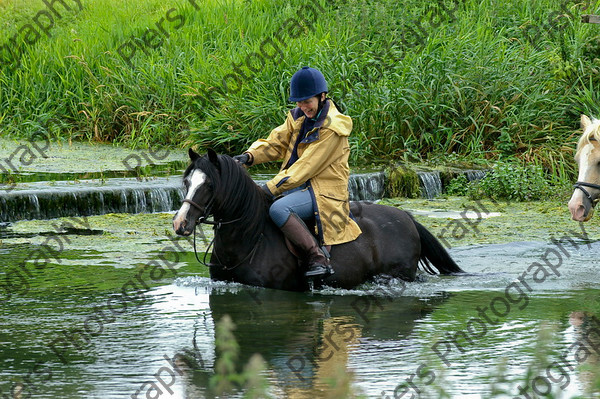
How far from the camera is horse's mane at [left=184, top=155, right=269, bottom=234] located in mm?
5984

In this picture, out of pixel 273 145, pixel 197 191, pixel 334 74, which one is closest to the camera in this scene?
pixel 197 191

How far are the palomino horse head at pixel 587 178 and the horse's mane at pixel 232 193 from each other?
6.56 feet

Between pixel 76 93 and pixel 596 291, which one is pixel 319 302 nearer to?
pixel 596 291

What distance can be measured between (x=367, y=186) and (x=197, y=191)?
5.36 meters

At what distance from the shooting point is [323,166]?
638 centimetres

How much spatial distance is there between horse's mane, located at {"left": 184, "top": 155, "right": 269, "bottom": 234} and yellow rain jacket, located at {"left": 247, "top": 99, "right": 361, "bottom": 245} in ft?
0.70

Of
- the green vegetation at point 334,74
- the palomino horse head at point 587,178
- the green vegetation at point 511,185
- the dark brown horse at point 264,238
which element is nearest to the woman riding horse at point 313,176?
the dark brown horse at point 264,238

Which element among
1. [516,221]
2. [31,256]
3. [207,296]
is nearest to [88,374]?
[207,296]

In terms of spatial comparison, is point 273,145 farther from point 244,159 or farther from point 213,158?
point 213,158

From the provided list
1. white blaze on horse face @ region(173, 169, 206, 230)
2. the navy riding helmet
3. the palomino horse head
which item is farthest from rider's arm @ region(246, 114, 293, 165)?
the palomino horse head

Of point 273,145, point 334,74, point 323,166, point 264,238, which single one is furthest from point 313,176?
point 334,74

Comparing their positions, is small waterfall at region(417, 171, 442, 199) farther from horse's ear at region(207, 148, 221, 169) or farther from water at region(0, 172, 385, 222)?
horse's ear at region(207, 148, 221, 169)

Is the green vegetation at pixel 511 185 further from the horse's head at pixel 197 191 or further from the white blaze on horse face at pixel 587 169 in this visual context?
the horse's head at pixel 197 191

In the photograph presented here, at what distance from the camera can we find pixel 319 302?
625 cm
